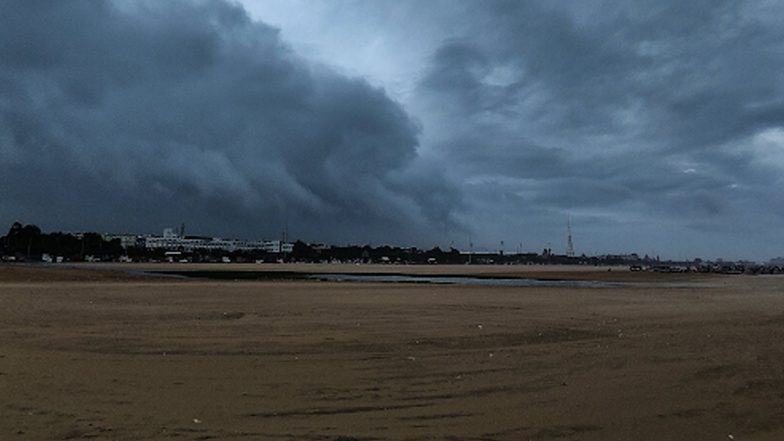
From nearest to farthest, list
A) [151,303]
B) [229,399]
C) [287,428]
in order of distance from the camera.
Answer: [287,428] < [229,399] < [151,303]

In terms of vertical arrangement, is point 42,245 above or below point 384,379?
above

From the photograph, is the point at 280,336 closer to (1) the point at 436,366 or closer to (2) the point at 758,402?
(1) the point at 436,366

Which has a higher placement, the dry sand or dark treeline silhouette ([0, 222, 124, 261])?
dark treeline silhouette ([0, 222, 124, 261])

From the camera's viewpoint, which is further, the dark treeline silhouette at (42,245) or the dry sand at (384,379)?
the dark treeline silhouette at (42,245)

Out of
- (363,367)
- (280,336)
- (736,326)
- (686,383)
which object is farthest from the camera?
(736,326)

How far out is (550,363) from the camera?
10586mm

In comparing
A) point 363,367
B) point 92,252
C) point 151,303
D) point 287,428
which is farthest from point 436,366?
point 92,252

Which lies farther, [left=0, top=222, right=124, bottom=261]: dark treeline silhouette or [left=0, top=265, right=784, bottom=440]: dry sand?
[left=0, top=222, right=124, bottom=261]: dark treeline silhouette

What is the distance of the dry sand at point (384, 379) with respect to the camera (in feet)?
21.3

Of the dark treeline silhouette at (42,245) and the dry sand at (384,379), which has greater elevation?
the dark treeline silhouette at (42,245)

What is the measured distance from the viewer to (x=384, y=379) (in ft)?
29.4

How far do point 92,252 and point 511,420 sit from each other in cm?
18253

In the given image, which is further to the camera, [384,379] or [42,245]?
[42,245]

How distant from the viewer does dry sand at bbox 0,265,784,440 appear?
6.50 metres
